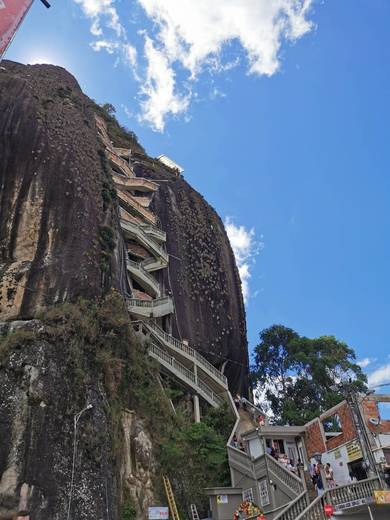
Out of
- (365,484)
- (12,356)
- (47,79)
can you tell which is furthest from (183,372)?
(47,79)

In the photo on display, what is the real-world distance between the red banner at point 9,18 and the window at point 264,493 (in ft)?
59.2

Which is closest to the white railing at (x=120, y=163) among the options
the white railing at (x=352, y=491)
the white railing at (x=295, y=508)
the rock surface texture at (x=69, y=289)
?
the rock surface texture at (x=69, y=289)

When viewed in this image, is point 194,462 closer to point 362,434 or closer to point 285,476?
point 285,476

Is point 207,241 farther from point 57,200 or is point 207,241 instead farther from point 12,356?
point 12,356

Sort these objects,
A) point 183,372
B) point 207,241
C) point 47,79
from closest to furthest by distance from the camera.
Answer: point 183,372
point 47,79
point 207,241

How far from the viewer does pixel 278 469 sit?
18766 mm

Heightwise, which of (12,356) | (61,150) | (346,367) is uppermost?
(61,150)

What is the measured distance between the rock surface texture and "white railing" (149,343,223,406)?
13.9ft

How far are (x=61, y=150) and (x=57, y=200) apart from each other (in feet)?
14.1

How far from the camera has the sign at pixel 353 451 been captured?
59.7 feet

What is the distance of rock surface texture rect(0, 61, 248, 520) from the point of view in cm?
1574

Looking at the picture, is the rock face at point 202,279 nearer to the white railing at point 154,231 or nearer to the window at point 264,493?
the white railing at point 154,231

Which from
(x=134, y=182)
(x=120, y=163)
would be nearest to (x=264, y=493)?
(x=134, y=182)

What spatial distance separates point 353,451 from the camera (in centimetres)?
1859
